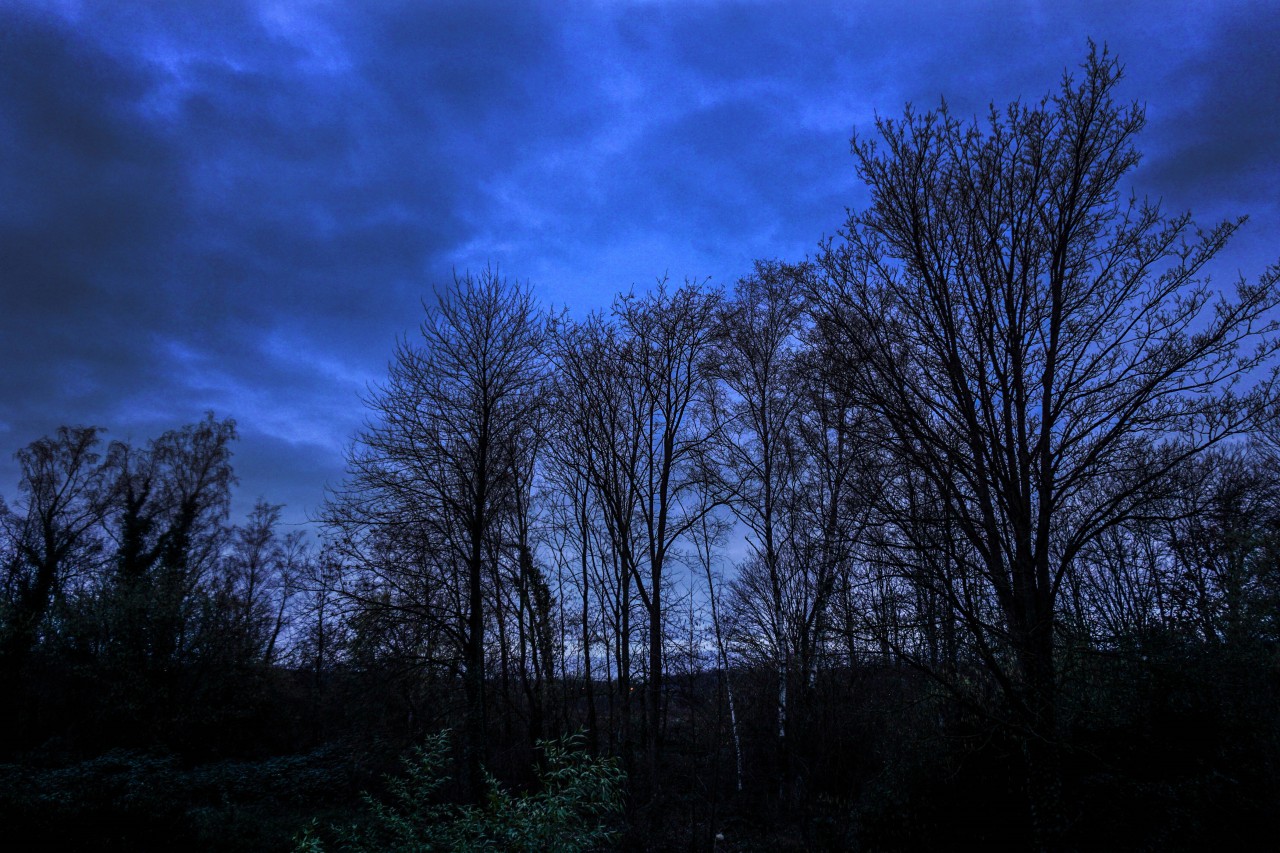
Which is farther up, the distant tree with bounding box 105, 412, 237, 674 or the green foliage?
the distant tree with bounding box 105, 412, 237, 674

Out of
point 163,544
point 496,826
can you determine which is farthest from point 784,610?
point 163,544

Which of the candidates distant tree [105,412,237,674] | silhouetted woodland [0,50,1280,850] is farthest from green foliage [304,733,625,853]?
distant tree [105,412,237,674]

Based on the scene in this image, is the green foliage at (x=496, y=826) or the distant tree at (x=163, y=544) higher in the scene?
the distant tree at (x=163, y=544)

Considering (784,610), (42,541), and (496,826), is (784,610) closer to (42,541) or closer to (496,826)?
(496,826)

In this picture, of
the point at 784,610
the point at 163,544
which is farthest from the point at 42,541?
the point at 784,610

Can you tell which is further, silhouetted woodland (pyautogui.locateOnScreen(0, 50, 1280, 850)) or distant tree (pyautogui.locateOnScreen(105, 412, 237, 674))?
distant tree (pyautogui.locateOnScreen(105, 412, 237, 674))

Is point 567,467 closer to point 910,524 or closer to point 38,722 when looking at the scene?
point 910,524

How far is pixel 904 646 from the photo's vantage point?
9766mm

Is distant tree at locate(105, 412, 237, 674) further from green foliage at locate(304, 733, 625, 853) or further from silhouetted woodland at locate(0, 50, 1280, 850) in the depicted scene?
green foliage at locate(304, 733, 625, 853)

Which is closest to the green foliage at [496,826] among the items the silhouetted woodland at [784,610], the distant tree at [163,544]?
the silhouetted woodland at [784,610]

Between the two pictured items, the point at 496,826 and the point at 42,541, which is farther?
the point at 42,541

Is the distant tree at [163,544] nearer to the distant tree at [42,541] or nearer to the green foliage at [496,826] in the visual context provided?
the distant tree at [42,541]

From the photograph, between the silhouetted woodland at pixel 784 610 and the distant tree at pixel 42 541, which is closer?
the silhouetted woodland at pixel 784 610

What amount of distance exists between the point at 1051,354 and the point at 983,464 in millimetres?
1658
